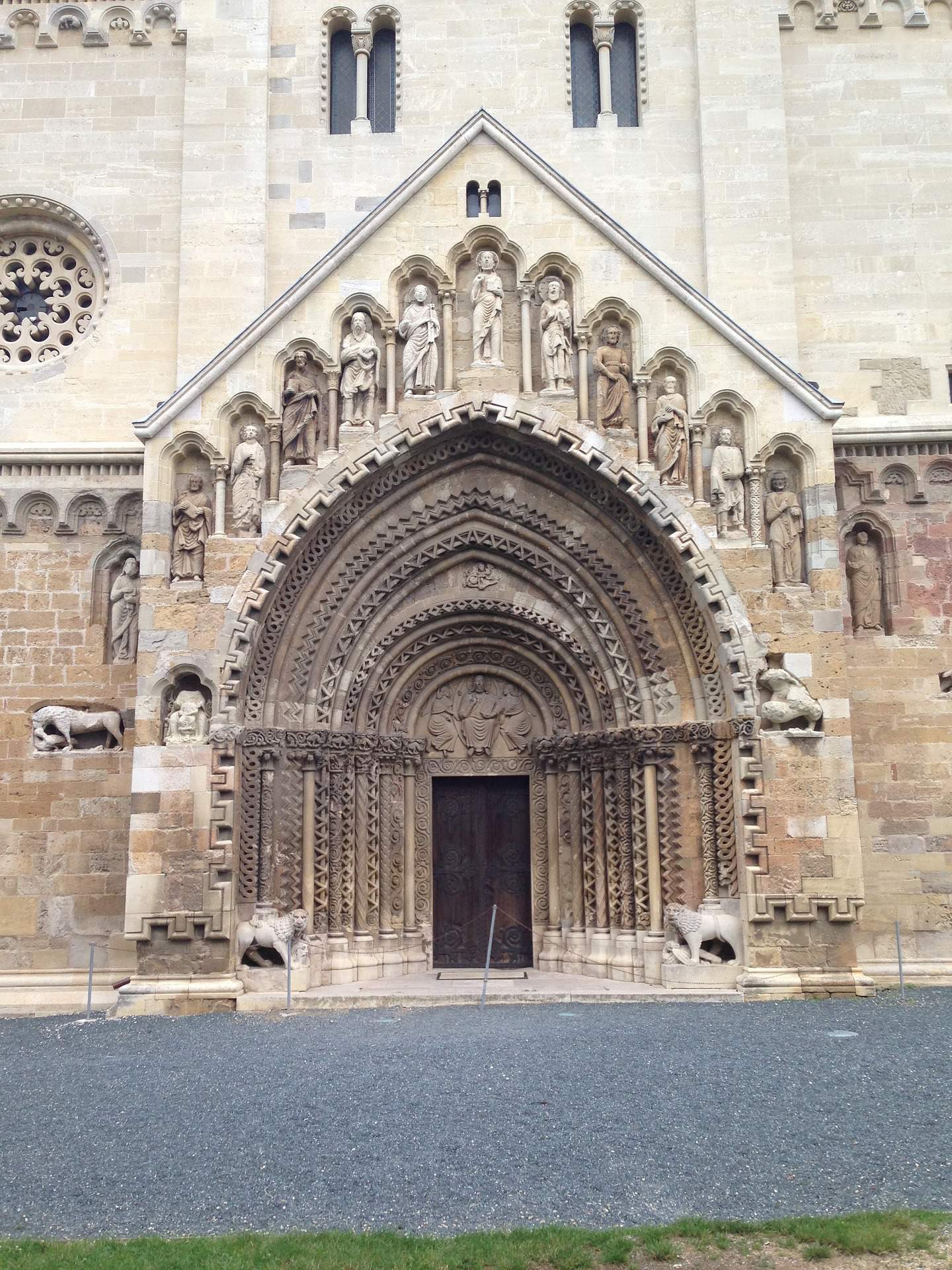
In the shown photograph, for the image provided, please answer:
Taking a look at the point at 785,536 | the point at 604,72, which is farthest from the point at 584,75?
the point at 785,536

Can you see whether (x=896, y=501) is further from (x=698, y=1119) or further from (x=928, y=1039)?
(x=698, y=1119)

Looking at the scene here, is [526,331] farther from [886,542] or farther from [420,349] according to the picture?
[886,542]

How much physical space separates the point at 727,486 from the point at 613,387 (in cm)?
185

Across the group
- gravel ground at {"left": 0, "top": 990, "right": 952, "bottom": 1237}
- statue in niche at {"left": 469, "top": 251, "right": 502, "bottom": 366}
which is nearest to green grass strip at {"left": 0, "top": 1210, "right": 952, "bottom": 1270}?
gravel ground at {"left": 0, "top": 990, "right": 952, "bottom": 1237}

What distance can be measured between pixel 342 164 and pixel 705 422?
723 centimetres

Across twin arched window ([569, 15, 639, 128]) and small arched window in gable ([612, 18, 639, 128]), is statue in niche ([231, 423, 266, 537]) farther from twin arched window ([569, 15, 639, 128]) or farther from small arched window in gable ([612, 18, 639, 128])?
small arched window in gable ([612, 18, 639, 128])

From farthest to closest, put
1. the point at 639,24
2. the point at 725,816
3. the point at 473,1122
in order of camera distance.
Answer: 1. the point at 639,24
2. the point at 725,816
3. the point at 473,1122

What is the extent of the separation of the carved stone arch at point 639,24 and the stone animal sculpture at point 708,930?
1185 cm

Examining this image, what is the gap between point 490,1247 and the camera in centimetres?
586

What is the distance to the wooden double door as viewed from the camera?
613 inches

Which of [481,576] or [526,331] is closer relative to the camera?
[526,331]

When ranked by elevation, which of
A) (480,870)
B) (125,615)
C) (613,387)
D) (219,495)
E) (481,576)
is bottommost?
(480,870)

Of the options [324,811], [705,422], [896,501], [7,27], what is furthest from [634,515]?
[7,27]

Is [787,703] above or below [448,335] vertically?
below
